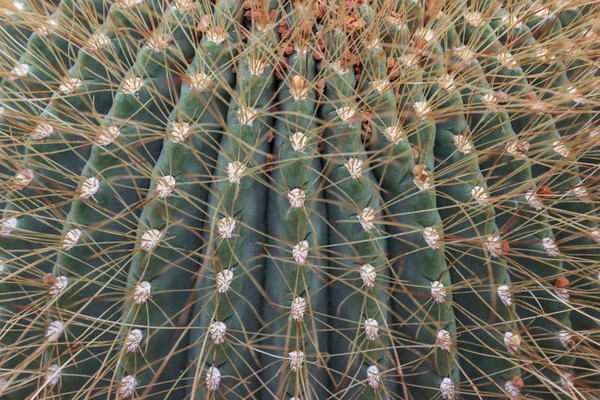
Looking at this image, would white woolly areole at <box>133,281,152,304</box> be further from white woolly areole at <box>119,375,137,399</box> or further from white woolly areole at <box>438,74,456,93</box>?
white woolly areole at <box>438,74,456,93</box>

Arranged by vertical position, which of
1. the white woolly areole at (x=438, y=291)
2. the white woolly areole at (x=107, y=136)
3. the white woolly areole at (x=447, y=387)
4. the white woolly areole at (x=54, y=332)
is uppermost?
the white woolly areole at (x=107, y=136)

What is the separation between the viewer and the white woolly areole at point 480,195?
3.05 feet

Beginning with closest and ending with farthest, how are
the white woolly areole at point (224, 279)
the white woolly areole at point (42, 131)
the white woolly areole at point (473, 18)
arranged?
the white woolly areole at point (224, 279) → the white woolly areole at point (42, 131) → the white woolly areole at point (473, 18)

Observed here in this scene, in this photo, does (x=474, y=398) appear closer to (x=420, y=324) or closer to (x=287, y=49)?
(x=420, y=324)

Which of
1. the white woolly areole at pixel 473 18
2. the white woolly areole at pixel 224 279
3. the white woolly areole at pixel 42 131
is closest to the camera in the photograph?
the white woolly areole at pixel 224 279

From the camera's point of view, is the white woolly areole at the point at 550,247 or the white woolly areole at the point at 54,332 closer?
the white woolly areole at the point at 54,332

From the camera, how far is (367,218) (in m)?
0.88

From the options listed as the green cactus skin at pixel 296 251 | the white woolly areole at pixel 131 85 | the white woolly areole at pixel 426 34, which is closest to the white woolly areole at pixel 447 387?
the green cactus skin at pixel 296 251

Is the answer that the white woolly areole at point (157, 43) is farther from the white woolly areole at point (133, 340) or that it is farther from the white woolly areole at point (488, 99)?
the white woolly areole at point (488, 99)

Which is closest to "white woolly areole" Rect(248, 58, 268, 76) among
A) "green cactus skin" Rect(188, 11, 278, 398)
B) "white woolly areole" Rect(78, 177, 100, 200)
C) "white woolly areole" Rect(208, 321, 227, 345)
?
"green cactus skin" Rect(188, 11, 278, 398)

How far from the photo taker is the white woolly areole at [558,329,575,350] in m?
1.00

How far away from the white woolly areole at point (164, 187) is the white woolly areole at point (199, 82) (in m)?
0.16

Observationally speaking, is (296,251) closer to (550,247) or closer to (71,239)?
(71,239)

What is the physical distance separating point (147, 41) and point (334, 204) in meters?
0.45
